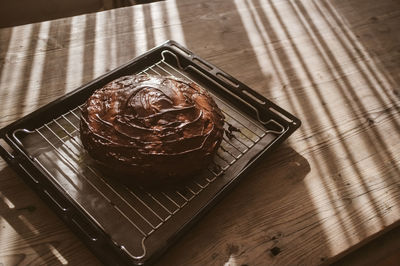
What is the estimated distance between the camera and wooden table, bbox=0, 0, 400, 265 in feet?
4.12

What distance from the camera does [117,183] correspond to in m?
1.34

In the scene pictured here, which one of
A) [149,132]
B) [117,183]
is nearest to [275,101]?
[149,132]

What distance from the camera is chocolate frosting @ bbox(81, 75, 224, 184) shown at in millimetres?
1259

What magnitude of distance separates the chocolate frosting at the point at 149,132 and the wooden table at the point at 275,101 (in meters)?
0.24

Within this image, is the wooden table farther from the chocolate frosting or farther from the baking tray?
the chocolate frosting

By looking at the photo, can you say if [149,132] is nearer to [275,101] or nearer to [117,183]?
[117,183]

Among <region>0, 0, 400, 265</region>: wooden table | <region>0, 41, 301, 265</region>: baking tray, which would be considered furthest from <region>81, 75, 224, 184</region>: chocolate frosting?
<region>0, 0, 400, 265</region>: wooden table

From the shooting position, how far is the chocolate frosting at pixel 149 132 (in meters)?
1.26

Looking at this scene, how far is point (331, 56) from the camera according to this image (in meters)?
2.09

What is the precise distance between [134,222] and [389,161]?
1.15 m

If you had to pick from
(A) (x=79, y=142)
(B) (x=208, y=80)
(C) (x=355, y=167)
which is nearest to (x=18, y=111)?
(A) (x=79, y=142)

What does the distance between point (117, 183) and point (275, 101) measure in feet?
2.95

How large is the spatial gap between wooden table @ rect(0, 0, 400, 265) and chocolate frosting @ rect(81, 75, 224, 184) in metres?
0.24

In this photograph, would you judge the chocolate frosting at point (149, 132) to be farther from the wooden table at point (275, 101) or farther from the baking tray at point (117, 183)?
the wooden table at point (275, 101)
